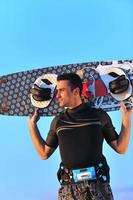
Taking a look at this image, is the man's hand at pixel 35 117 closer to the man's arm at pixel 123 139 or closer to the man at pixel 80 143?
the man at pixel 80 143

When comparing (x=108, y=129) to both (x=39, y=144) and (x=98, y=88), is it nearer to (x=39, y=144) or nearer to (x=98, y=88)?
(x=39, y=144)

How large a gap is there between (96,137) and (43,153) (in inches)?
14.1

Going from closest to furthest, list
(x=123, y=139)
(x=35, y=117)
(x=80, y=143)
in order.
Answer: (x=80, y=143) < (x=123, y=139) < (x=35, y=117)

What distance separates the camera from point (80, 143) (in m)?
2.51

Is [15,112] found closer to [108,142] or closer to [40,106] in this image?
[40,106]

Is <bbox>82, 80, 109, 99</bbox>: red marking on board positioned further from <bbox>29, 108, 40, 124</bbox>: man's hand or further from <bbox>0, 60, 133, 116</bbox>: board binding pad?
<bbox>29, 108, 40, 124</bbox>: man's hand

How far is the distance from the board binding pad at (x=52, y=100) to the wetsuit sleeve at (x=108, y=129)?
1.19 ft

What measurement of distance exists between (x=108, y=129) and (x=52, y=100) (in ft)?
2.10

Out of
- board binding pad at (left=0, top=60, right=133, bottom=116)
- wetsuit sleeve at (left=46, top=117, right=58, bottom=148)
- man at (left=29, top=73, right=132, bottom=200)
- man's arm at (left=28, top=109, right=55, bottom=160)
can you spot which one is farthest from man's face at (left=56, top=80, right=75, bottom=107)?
board binding pad at (left=0, top=60, right=133, bottom=116)

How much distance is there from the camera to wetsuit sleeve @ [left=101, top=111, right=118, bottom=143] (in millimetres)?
2605

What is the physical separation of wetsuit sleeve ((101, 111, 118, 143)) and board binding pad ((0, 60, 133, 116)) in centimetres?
36

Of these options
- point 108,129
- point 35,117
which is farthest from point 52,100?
point 108,129

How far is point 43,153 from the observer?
2.71 m

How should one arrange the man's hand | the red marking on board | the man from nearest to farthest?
1. the man
2. the man's hand
3. the red marking on board
